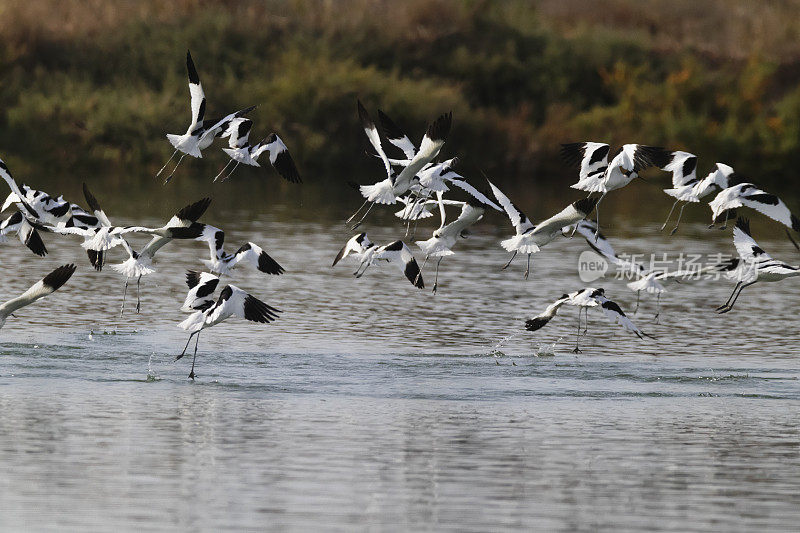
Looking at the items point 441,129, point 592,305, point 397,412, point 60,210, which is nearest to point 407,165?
point 441,129

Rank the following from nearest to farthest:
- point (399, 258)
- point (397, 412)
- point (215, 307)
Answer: point (397, 412) < point (215, 307) < point (399, 258)

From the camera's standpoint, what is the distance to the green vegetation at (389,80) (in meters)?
33.7

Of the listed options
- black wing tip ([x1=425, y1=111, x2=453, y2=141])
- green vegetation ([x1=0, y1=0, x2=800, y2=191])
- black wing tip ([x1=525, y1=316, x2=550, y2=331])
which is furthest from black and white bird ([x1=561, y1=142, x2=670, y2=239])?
green vegetation ([x1=0, y1=0, x2=800, y2=191])

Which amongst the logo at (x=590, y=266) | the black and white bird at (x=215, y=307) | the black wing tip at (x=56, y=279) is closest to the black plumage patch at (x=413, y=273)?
the black and white bird at (x=215, y=307)

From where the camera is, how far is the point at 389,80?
3544 cm

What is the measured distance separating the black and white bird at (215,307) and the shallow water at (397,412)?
1.60ft

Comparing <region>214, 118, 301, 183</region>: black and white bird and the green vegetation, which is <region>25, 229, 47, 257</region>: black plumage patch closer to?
<region>214, 118, 301, 183</region>: black and white bird

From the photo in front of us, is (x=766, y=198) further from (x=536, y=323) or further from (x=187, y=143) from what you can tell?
(x=187, y=143)

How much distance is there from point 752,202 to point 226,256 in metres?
4.24

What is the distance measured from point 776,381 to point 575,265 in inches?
311

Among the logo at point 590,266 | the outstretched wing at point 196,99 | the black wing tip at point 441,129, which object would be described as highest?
the black wing tip at point 441,129

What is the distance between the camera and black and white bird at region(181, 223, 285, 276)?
13.1m

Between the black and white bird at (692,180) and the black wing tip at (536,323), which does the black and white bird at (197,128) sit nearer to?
the black wing tip at (536,323)

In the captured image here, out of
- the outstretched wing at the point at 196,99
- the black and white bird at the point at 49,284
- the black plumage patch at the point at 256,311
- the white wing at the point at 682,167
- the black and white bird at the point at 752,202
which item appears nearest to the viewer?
the black and white bird at the point at 49,284
